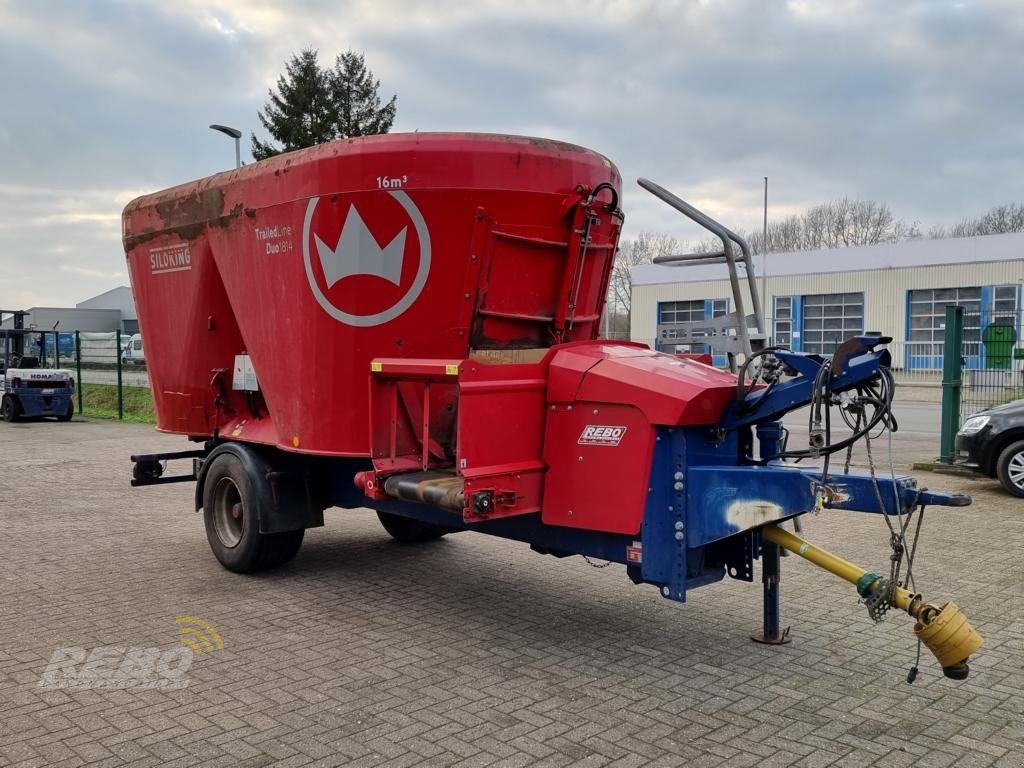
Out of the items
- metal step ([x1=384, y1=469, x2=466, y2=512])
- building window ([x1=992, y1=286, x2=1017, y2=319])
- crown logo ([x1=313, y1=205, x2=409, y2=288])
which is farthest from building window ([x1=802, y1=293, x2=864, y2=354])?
metal step ([x1=384, y1=469, x2=466, y2=512])

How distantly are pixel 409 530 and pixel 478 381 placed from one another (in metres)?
3.44

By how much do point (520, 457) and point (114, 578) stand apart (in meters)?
3.61

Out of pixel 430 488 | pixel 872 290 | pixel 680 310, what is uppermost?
pixel 872 290

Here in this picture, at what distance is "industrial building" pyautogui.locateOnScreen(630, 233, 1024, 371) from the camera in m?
35.7

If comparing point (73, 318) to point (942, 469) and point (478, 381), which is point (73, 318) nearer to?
point (942, 469)

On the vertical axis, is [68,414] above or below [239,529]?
below

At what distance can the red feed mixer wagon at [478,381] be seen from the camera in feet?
14.7

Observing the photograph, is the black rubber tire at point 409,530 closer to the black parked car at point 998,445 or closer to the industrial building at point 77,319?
the black parked car at point 998,445

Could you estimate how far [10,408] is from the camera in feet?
71.2

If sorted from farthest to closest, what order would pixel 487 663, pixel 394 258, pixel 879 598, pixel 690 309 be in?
pixel 690 309
pixel 394 258
pixel 487 663
pixel 879 598

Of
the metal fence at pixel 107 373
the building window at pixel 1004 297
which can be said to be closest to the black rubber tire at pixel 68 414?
the metal fence at pixel 107 373

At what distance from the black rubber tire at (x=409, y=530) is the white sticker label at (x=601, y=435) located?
3.19 meters

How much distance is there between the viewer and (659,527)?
4.58 meters

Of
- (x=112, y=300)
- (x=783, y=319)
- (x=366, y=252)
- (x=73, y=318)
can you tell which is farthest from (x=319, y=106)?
(x=112, y=300)
